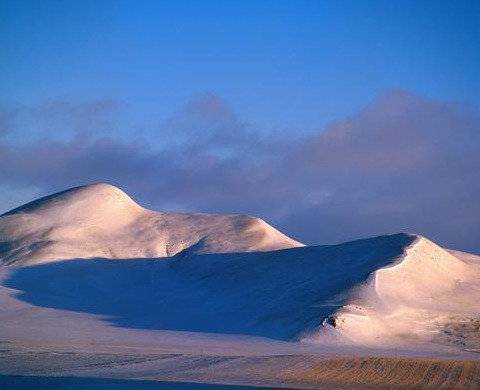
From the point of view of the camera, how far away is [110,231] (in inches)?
Answer: 4299

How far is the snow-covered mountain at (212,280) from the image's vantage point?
64438 millimetres

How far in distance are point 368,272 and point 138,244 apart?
132 feet

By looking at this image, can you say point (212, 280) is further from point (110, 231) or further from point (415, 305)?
point (415, 305)

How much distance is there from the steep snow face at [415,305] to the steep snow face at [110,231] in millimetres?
27174

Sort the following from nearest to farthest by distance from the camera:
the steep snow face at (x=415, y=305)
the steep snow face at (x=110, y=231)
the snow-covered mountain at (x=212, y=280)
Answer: the steep snow face at (x=415, y=305)
the snow-covered mountain at (x=212, y=280)
the steep snow face at (x=110, y=231)

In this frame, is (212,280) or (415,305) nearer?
(415,305)

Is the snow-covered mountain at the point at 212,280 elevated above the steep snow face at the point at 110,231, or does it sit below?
below

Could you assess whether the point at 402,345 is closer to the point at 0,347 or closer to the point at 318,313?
the point at 318,313

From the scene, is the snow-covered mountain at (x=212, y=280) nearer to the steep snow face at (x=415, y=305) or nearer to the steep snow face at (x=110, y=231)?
the steep snow face at (x=415, y=305)

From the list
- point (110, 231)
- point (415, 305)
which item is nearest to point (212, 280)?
point (110, 231)

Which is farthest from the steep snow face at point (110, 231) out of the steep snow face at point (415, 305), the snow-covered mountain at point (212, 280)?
the steep snow face at point (415, 305)

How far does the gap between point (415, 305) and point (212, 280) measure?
27483 millimetres

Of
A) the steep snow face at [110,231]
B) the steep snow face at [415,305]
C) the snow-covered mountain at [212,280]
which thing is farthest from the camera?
the steep snow face at [110,231]

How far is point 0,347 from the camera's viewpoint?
49.0m
